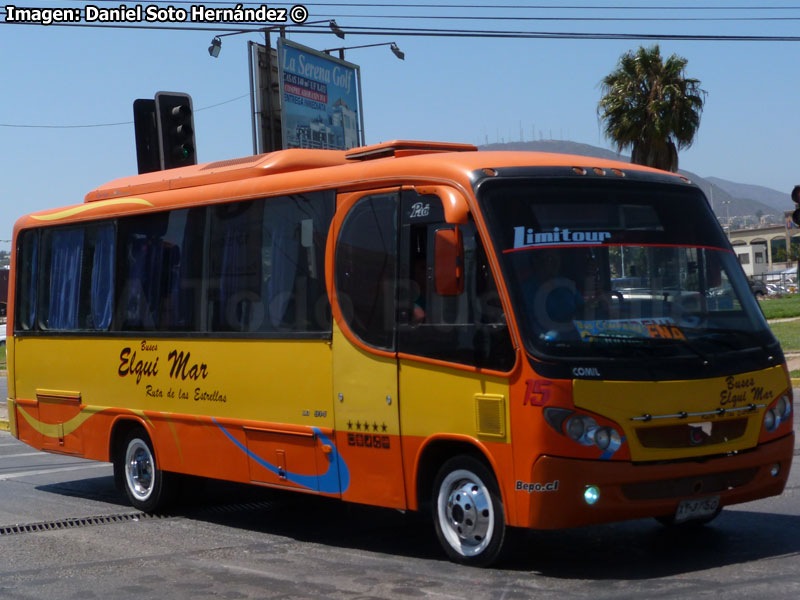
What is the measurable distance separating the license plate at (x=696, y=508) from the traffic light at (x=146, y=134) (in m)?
12.8

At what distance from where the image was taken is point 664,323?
7.43 metres

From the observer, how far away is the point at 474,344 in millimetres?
7457

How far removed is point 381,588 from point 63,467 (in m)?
8.22

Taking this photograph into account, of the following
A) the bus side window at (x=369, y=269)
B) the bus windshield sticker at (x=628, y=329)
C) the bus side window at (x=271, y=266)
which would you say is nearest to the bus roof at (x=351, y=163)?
the bus side window at (x=369, y=269)

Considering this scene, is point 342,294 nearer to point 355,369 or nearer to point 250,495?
point 355,369

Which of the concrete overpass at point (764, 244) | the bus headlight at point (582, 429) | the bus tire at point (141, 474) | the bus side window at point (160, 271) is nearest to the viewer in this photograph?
the bus headlight at point (582, 429)

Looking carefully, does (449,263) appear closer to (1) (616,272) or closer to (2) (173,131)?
(1) (616,272)

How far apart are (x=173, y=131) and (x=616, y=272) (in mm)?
11768

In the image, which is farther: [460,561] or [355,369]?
Answer: [355,369]

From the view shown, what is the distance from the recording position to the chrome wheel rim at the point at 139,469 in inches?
429

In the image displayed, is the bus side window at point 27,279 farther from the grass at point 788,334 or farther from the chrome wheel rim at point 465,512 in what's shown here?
the grass at point 788,334

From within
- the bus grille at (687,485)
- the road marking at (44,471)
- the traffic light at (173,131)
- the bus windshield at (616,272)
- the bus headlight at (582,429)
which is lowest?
the road marking at (44,471)

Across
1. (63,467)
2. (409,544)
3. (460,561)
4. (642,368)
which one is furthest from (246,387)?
(63,467)

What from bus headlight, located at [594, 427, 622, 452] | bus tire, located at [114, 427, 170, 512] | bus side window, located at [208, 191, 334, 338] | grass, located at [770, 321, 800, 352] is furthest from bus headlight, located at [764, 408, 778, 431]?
grass, located at [770, 321, 800, 352]
